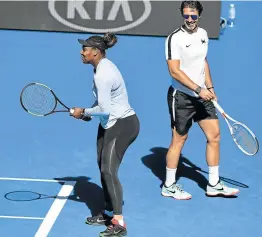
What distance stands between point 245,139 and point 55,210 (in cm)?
227

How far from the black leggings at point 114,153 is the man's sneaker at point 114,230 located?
4.5 inches

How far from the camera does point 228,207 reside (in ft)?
32.1

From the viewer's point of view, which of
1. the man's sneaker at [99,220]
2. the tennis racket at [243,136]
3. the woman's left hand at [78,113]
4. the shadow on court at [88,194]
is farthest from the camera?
the shadow on court at [88,194]

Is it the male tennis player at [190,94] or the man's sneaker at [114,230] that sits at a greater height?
the male tennis player at [190,94]

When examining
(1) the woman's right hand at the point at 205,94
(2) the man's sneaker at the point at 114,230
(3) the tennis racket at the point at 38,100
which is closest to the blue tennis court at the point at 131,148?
(2) the man's sneaker at the point at 114,230

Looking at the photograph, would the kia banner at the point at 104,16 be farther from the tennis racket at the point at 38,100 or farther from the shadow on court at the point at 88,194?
the tennis racket at the point at 38,100

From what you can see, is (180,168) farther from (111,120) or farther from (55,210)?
(111,120)

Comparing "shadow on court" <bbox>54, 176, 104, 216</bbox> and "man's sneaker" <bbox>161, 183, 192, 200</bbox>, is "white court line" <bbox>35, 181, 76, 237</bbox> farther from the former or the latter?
"man's sneaker" <bbox>161, 183, 192, 200</bbox>

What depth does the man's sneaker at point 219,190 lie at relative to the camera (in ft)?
32.9

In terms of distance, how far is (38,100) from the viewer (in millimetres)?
9211

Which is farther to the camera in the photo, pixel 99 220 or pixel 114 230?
pixel 99 220

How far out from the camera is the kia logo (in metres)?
15.5

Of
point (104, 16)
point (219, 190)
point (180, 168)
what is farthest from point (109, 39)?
point (104, 16)

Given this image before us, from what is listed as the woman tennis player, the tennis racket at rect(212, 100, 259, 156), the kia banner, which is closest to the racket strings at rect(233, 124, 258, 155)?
the tennis racket at rect(212, 100, 259, 156)
